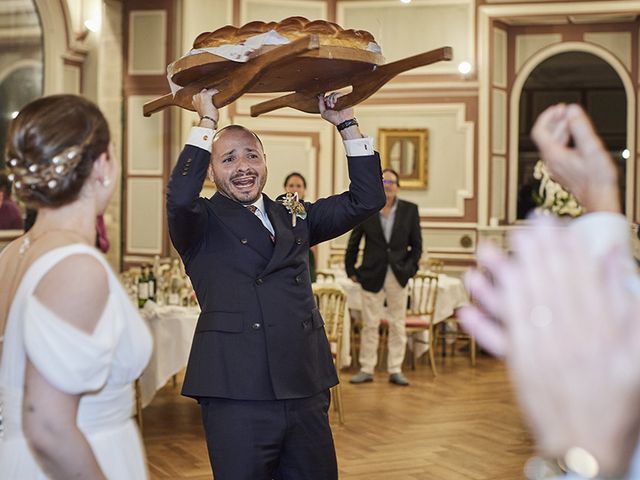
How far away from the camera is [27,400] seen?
5.35ft

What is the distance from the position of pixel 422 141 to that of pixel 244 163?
7.82m

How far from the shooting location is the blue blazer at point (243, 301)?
279 cm

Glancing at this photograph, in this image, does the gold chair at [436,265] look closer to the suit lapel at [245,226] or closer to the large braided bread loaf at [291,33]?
the suit lapel at [245,226]

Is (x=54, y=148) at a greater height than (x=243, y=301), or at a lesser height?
greater

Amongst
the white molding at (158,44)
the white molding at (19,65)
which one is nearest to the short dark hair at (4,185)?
the white molding at (19,65)

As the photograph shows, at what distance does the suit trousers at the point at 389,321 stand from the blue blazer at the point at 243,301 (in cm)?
478

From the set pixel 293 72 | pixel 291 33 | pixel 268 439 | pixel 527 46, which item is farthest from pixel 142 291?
pixel 527 46

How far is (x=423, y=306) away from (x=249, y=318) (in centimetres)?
567

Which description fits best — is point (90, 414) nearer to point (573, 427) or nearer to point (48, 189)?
point (48, 189)

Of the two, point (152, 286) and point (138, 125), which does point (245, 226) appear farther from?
point (138, 125)

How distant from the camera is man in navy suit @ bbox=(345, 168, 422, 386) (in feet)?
25.0

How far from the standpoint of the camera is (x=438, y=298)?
855 cm

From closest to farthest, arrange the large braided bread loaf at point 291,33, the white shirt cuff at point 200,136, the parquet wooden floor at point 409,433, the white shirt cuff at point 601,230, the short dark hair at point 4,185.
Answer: the white shirt cuff at point 601,230, the large braided bread loaf at point 291,33, the white shirt cuff at point 200,136, the parquet wooden floor at point 409,433, the short dark hair at point 4,185

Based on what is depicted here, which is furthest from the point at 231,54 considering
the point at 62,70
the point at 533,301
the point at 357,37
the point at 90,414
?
the point at 62,70
